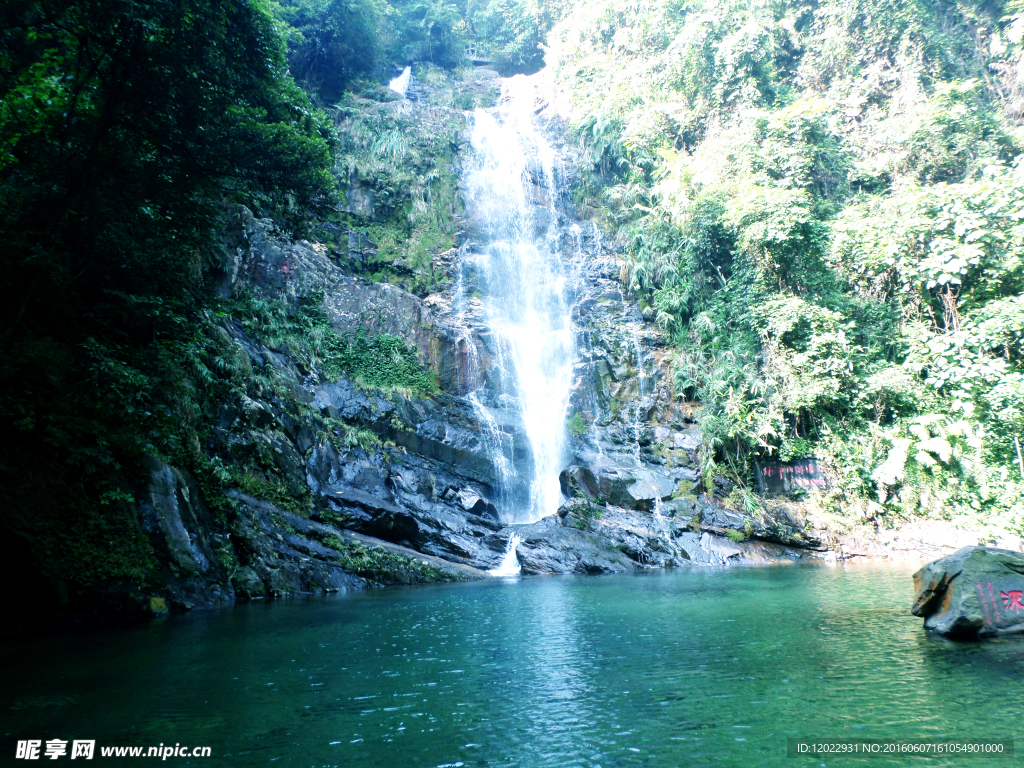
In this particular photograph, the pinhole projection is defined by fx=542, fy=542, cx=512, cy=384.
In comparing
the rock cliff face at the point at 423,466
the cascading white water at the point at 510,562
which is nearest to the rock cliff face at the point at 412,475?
the rock cliff face at the point at 423,466

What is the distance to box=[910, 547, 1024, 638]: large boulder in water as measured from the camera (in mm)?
4898

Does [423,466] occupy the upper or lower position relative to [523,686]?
upper

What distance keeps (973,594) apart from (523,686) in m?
4.25

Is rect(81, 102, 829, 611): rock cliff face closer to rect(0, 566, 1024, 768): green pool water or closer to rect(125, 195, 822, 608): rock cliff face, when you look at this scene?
rect(125, 195, 822, 608): rock cliff face

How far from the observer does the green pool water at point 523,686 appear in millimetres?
3021

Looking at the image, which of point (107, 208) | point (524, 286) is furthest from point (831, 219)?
point (107, 208)

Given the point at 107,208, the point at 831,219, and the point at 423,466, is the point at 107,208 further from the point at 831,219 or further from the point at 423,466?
the point at 831,219

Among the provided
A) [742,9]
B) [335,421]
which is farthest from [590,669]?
[742,9]

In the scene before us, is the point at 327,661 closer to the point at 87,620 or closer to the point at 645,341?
the point at 87,620

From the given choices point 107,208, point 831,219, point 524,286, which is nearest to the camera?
point 107,208

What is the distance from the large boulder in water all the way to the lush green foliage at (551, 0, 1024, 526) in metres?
10.2

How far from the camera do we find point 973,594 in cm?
499

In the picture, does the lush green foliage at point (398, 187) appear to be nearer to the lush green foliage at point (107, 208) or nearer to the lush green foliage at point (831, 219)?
the lush green foliage at point (831, 219)

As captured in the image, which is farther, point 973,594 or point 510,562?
point 510,562
